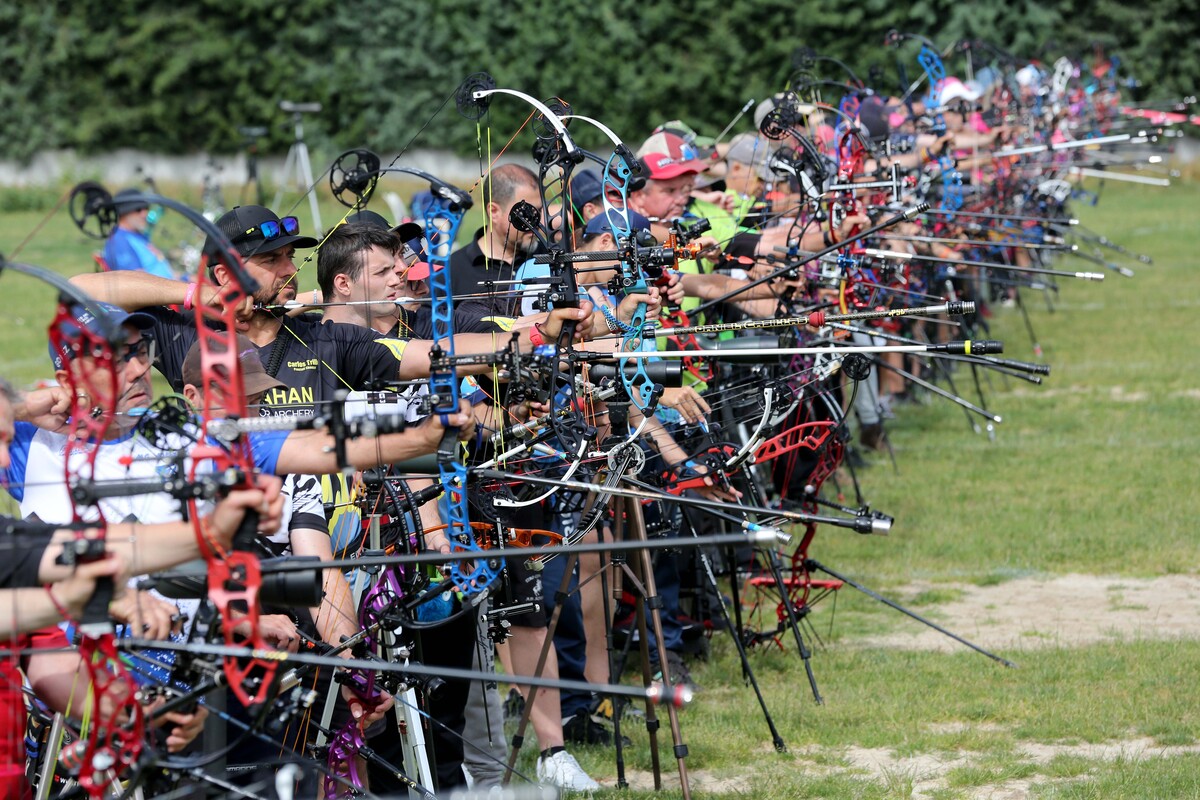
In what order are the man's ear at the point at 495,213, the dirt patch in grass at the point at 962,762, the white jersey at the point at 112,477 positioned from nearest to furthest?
the white jersey at the point at 112,477 < the dirt patch in grass at the point at 962,762 < the man's ear at the point at 495,213

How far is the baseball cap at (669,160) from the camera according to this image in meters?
6.10

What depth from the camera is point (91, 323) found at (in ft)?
11.6

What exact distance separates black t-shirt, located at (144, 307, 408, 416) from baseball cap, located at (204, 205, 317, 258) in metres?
0.24

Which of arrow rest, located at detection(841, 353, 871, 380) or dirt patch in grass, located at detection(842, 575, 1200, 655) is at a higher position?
arrow rest, located at detection(841, 353, 871, 380)

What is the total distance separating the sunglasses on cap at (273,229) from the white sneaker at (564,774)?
1.81m

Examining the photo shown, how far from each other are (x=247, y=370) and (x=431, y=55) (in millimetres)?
25338

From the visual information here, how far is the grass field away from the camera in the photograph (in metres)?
4.73

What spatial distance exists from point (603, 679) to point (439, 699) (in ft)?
2.89

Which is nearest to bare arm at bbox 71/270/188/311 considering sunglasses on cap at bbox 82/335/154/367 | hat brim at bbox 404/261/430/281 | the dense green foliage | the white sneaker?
sunglasses on cap at bbox 82/335/154/367

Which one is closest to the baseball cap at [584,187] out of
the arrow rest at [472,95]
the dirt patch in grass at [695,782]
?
the arrow rest at [472,95]

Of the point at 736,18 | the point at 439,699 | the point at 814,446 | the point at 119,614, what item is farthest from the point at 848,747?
the point at 736,18

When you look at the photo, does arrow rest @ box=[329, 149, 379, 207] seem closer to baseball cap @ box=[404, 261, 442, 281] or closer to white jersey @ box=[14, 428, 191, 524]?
baseball cap @ box=[404, 261, 442, 281]

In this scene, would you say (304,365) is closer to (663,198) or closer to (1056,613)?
(663,198)

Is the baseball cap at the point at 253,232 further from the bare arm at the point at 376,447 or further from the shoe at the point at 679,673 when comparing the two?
the shoe at the point at 679,673
